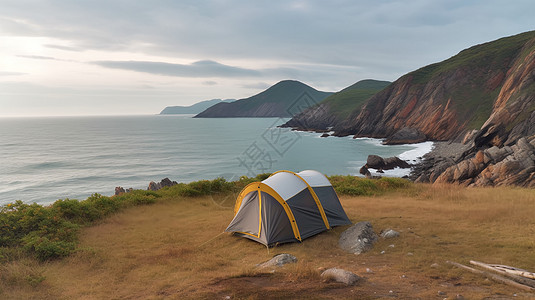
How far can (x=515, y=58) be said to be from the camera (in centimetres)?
7550

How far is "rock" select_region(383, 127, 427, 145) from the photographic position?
245 feet

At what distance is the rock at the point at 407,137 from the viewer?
74.7 m

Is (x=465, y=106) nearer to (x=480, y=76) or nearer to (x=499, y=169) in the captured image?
(x=480, y=76)

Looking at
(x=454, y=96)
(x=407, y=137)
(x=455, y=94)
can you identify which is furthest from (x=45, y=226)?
(x=455, y=94)

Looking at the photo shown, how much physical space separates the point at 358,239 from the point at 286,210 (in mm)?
2831

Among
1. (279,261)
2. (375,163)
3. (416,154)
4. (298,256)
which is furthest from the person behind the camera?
(416,154)

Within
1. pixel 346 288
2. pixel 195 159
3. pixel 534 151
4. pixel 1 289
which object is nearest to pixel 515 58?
pixel 534 151

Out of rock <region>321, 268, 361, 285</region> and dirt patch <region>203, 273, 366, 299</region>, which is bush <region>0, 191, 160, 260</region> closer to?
dirt patch <region>203, 273, 366, 299</region>

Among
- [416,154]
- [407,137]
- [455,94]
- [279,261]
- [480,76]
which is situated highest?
[480,76]

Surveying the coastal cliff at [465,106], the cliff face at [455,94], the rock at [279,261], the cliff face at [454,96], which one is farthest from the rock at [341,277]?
the cliff face at [455,94]

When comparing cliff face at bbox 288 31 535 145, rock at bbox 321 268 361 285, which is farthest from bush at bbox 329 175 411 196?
cliff face at bbox 288 31 535 145

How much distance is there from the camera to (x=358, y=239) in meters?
10.2

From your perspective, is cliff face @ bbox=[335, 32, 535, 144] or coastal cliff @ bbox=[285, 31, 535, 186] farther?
cliff face @ bbox=[335, 32, 535, 144]

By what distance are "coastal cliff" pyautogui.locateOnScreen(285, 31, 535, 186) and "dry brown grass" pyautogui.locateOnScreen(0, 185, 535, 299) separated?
626 inches
